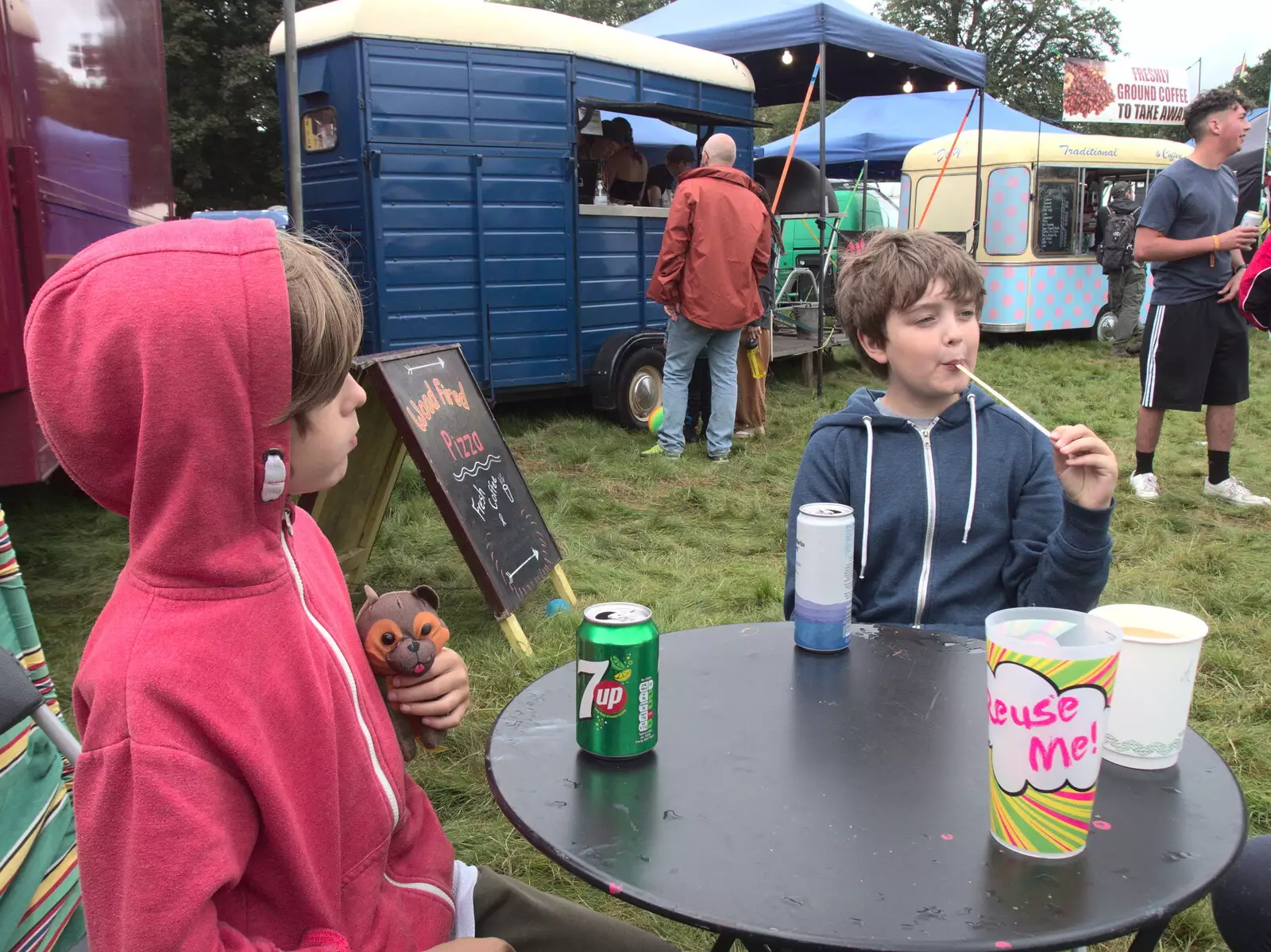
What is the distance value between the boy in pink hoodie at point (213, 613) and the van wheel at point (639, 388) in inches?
247

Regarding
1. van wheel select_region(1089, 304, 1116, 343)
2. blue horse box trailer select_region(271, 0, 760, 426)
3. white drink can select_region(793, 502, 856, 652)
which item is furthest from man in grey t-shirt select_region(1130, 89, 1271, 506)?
van wheel select_region(1089, 304, 1116, 343)

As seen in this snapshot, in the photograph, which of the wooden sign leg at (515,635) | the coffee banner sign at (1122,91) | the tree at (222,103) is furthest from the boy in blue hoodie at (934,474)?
the coffee banner sign at (1122,91)

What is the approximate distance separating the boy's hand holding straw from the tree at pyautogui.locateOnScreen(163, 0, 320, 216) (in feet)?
66.2

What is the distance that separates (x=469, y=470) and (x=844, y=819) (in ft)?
8.83

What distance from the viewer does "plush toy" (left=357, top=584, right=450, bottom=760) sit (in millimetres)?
1413

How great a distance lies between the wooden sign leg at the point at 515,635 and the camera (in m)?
3.51

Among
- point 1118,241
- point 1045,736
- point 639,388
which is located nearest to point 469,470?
point 1045,736

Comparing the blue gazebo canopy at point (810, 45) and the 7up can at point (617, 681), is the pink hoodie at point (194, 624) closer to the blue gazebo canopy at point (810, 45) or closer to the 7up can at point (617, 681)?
the 7up can at point (617, 681)

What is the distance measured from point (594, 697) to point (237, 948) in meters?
0.47

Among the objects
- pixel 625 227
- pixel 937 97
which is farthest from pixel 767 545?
pixel 937 97

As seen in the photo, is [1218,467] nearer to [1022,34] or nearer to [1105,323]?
[1105,323]

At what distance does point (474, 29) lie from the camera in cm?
679

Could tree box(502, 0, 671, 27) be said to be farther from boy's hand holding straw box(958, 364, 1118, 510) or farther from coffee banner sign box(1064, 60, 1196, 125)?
boy's hand holding straw box(958, 364, 1118, 510)

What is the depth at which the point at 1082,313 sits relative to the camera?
42.9 ft
